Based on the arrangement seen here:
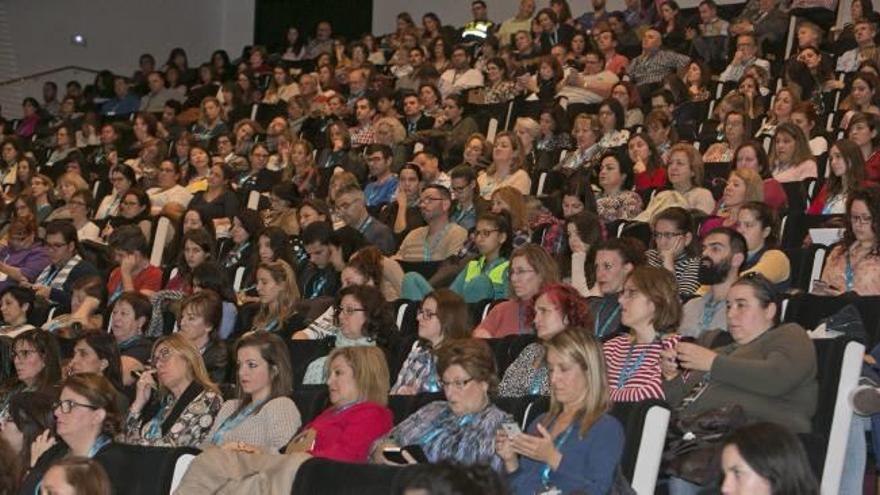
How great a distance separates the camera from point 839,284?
5.77 meters

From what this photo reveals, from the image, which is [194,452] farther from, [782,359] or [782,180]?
[782,180]

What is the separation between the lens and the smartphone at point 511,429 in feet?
13.3

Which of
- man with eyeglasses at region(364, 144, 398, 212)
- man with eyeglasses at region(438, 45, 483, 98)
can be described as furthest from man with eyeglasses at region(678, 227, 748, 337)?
man with eyeglasses at region(438, 45, 483, 98)

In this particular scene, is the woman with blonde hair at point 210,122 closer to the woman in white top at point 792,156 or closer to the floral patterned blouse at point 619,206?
the floral patterned blouse at point 619,206

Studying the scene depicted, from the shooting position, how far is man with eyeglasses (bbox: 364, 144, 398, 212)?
9.02 metres

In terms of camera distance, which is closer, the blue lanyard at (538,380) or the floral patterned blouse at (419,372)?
the blue lanyard at (538,380)

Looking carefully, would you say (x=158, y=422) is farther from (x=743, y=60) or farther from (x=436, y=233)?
(x=743, y=60)

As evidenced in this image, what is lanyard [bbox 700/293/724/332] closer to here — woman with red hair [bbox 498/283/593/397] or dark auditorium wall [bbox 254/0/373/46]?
woman with red hair [bbox 498/283/593/397]

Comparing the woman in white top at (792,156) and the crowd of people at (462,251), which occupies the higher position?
the woman in white top at (792,156)

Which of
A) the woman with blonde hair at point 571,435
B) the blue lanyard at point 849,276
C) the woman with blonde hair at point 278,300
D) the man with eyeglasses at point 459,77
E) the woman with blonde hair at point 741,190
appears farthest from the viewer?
the man with eyeglasses at point 459,77

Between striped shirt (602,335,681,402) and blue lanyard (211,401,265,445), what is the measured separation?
111 cm

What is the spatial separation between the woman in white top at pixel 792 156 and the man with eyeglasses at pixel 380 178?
2.22 metres

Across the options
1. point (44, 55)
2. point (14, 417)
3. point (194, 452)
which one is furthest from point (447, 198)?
point (44, 55)

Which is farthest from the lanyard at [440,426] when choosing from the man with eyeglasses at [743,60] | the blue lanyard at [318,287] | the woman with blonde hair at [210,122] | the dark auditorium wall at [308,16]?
the dark auditorium wall at [308,16]
